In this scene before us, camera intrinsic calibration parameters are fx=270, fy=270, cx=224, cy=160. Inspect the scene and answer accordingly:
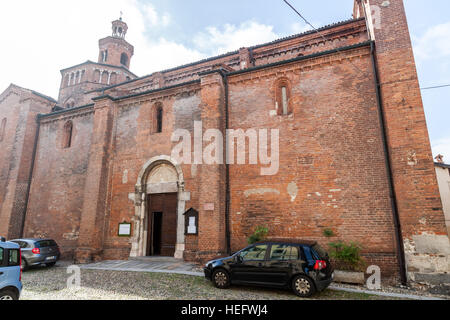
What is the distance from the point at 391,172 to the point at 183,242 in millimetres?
8176

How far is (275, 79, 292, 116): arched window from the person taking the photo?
11.0 meters

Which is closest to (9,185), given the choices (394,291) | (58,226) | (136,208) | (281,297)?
(58,226)

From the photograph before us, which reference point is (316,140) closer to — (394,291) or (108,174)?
(394,291)

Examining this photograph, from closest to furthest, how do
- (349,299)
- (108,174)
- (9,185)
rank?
(349,299) → (108,174) → (9,185)

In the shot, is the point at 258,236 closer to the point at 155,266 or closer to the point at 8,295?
the point at 155,266

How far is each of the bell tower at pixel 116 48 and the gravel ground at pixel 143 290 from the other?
86.0 ft

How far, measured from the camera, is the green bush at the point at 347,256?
8102 millimetres

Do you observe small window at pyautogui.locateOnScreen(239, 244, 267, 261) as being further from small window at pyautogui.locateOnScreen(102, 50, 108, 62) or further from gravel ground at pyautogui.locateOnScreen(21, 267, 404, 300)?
small window at pyautogui.locateOnScreen(102, 50, 108, 62)

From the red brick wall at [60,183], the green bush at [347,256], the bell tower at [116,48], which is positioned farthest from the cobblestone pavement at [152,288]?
the bell tower at [116,48]

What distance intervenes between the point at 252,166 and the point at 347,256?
4586 millimetres

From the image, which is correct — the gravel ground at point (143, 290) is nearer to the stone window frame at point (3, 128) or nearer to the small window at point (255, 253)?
the small window at point (255, 253)

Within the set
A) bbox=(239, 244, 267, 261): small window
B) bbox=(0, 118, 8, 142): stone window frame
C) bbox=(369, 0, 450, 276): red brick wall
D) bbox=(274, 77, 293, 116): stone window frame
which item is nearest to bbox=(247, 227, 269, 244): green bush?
bbox=(239, 244, 267, 261): small window

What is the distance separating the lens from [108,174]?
13305 mm

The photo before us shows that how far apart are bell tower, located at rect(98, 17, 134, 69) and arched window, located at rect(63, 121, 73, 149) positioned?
16685 millimetres
